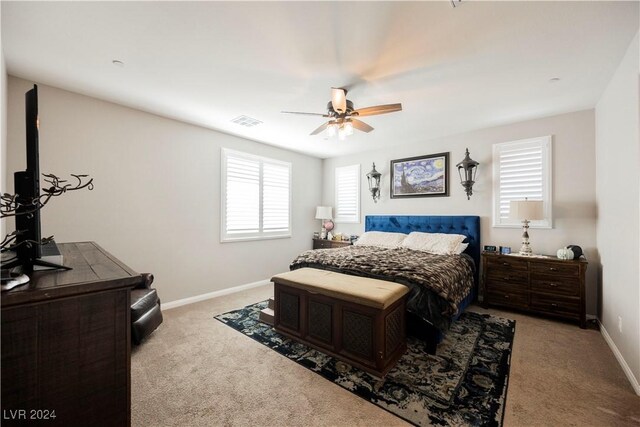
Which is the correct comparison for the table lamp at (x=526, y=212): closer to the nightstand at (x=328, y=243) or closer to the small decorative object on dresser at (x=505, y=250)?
the small decorative object on dresser at (x=505, y=250)

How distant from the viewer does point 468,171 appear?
411cm

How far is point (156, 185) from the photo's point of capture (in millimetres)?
3598

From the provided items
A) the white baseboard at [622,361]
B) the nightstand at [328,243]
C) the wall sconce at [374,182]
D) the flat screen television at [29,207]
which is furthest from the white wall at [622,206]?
the flat screen television at [29,207]

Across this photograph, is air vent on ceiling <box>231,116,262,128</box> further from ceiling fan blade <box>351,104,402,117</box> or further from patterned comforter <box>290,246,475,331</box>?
patterned comforter <box>290,246,475,331</box>

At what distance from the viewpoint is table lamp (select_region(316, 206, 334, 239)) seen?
18.6 feet

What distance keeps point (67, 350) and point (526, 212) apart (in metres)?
4.30

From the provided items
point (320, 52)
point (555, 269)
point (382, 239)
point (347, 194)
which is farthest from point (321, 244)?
point (320, 52)

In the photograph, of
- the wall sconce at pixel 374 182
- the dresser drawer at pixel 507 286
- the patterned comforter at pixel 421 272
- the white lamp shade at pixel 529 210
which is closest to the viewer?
the patterned comforter at pixel 421 272

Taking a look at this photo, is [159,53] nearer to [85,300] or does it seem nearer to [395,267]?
[85,300]

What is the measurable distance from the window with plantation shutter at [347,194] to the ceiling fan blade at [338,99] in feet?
10.1

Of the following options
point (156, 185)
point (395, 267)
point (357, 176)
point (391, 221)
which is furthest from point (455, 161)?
point (156, 185)

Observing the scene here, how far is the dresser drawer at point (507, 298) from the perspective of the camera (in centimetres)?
343

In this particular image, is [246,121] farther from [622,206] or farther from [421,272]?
[622,206]

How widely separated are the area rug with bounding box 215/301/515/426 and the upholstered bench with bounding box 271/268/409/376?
0.33 ft
